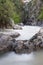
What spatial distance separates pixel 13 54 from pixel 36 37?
8.99ft

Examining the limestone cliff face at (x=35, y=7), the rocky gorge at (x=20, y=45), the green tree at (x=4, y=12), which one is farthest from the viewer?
the limestone cliff face at (x=35, y=7)

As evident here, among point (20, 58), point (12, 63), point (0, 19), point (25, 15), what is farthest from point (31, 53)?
point (25, 15)

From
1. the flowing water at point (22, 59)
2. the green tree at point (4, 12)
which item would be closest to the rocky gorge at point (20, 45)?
the flowing water at point (22, 59)

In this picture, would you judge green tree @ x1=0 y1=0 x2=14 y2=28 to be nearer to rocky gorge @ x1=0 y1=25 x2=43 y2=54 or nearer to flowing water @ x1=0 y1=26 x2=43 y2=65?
rocky gorge @ x1=0 y1=25 x2=43 y2=54

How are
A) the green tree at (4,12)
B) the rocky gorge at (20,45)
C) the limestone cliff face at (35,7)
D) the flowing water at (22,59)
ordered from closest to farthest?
the flowing water at (22,59), the rocky gorge at (20,45), the green tree at (4,12), the limestone cliff face at (35,7)

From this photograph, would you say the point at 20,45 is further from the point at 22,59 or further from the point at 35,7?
the point at 35,7

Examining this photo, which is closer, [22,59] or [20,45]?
[22,59]

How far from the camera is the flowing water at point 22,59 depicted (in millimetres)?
11656

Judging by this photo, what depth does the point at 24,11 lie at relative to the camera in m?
37.1

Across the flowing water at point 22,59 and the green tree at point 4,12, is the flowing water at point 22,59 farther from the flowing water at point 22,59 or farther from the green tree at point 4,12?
the green tree at point 4,12

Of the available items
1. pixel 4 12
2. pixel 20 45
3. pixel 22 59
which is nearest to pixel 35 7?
pixel 4 12

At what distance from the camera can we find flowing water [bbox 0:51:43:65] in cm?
1166

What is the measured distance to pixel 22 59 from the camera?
12.3 meters

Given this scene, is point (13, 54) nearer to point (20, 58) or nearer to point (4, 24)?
point (20, 58)
